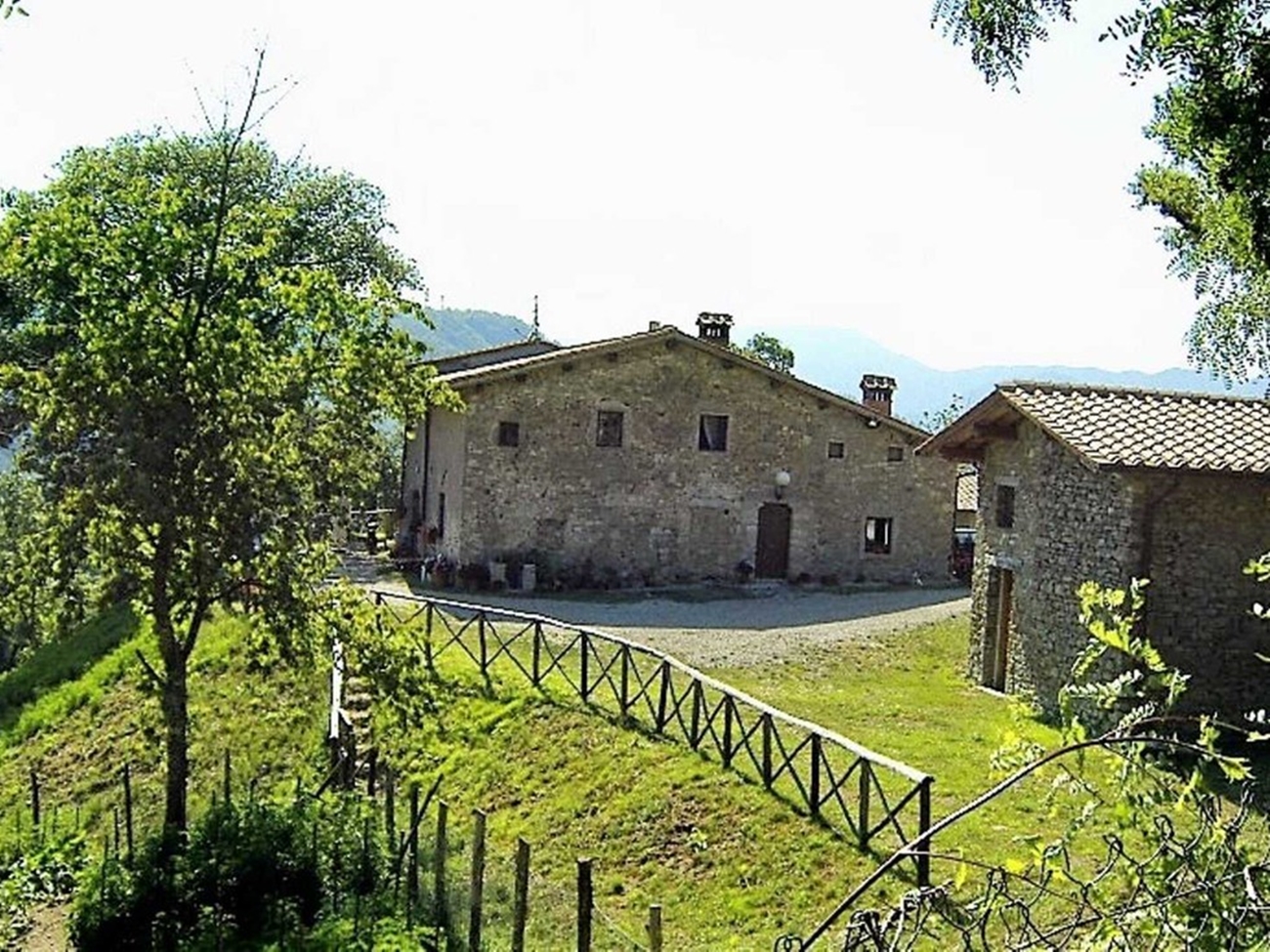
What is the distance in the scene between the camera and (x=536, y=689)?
16.7 meters

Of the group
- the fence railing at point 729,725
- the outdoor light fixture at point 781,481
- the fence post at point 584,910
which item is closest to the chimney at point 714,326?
the outdoor light fixture at point 781,481

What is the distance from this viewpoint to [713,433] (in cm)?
2891

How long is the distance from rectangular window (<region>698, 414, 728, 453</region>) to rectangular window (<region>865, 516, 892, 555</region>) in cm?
407

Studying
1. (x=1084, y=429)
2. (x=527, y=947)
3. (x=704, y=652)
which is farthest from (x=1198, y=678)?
(x=527, y=947)

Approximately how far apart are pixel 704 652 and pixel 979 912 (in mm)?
17713

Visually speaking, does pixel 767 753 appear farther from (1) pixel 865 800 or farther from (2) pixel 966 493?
(2) pixel 966 493

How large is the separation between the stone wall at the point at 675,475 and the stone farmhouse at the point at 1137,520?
32.5 feet

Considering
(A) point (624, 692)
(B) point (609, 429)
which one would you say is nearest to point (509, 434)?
(B) point (609, 429)

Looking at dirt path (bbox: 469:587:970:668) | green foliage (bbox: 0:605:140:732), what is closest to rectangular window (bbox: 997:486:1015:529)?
dirt path (bbox: 469:587:970:668)

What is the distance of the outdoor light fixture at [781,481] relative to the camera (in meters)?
29.2

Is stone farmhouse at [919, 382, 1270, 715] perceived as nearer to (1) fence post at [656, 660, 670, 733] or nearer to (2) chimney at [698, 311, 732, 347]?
(1) fence post at [656, 660, 670, 733]

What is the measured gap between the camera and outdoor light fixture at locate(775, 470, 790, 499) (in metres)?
29.2

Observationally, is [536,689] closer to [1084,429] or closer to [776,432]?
[1084,429]

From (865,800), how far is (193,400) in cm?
706
